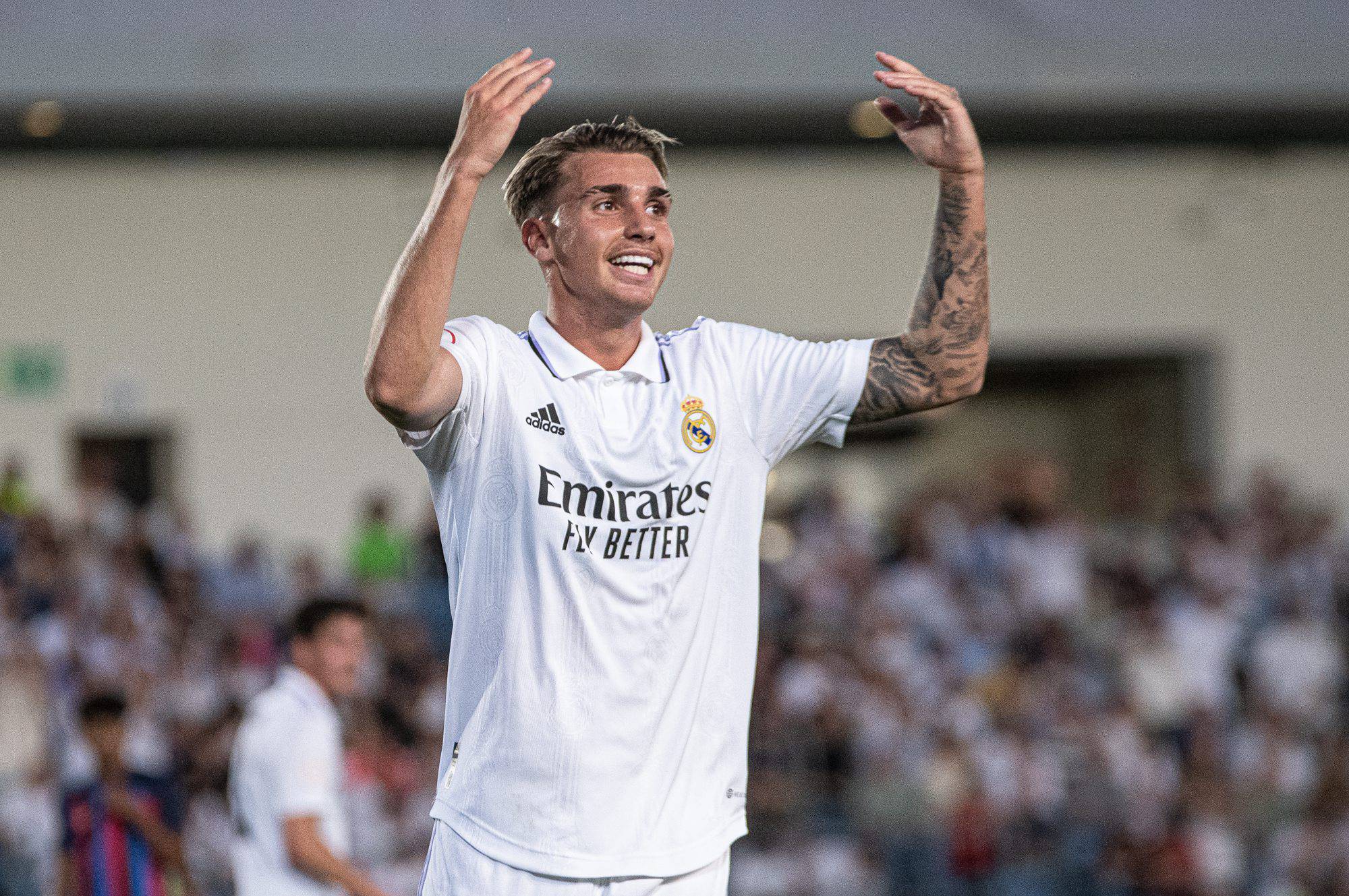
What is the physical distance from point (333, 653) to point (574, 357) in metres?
3.26

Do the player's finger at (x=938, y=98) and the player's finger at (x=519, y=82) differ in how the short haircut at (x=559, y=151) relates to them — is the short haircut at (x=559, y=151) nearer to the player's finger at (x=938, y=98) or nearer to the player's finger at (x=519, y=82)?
the player's finger at (x=519, y=82)

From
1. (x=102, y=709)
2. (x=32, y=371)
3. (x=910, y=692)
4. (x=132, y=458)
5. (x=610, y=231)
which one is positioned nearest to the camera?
(x=610, y=231)

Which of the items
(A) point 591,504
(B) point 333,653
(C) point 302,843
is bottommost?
(C) point 302,843

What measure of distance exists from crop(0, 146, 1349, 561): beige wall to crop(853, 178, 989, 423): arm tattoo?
37.5 feet

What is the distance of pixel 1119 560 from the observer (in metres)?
12.4

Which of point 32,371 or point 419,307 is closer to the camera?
point 419,307

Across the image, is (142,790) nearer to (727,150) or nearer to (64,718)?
(64,718)

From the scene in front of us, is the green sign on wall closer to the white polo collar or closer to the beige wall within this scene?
the beige wall

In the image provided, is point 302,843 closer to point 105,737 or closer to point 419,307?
Answer: point 105,737

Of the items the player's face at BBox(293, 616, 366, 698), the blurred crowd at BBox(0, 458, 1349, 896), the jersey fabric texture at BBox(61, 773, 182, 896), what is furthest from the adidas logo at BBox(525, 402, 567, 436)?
the blurred crowd at BBox(0, 458, 1349, 896)

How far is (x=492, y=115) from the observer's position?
2.90 metres

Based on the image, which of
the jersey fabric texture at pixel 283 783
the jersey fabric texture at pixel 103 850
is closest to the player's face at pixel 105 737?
the jersey fabric texture at pixel 103 850

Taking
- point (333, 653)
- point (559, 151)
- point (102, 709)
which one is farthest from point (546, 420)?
point (102, 709)

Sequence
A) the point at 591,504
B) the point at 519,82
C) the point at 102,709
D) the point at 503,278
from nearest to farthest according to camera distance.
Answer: the point at 519,82 → the point at 591,504 → the point at 102,709 → the point at 503,278
